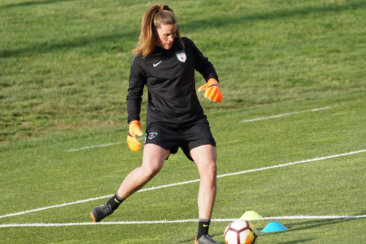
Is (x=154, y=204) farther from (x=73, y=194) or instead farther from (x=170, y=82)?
(x=170, y=82)

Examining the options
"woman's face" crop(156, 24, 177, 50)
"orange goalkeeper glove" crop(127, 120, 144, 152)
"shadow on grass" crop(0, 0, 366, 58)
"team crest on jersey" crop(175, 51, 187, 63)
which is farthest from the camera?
"shadow on grass" crop(0, 0, 366, 58)

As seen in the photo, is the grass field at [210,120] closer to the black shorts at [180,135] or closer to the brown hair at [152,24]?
the black shorts at [180,135]

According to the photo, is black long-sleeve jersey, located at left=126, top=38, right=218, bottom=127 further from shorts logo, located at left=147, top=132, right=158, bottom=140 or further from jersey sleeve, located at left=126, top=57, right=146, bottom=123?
shorts logo, located at left=147, top=132, right=158, bottom=140

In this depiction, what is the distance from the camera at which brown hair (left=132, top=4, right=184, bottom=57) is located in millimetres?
7465

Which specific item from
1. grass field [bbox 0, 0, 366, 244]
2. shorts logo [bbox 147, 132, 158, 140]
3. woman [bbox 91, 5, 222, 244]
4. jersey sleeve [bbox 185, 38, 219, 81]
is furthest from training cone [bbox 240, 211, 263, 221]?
jersey sleeve [bbox 185, 38, 219, 81]

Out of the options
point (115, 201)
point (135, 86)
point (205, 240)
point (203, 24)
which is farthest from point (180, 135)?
point (203, 24)

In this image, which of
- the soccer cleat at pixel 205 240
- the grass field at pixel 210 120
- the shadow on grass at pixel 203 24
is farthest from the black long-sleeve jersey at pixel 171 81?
the shadow on grass at pixel 203 24

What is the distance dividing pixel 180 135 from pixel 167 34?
100 cm

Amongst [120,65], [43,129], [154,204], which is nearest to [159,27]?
[154,204]

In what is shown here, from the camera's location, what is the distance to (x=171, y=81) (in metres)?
7.63

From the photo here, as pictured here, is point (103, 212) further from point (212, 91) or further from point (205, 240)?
point (212, 91)

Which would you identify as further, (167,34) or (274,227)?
(274,227)

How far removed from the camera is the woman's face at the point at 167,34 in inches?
292

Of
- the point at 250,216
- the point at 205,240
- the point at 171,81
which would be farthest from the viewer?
the point at 250,216
